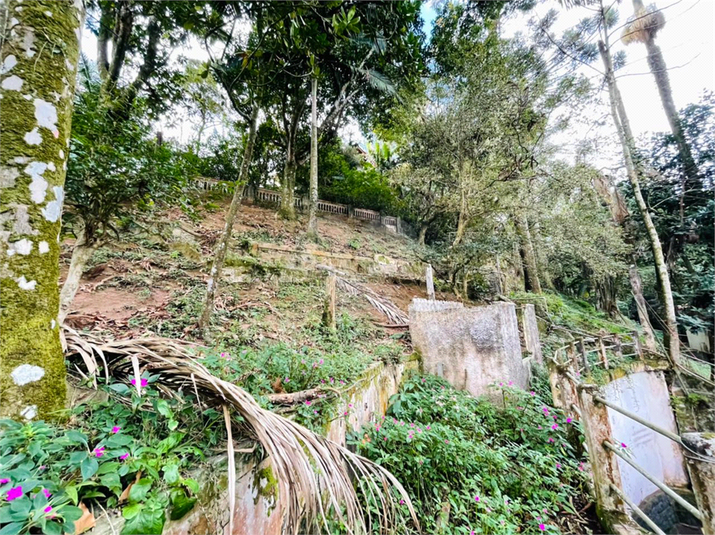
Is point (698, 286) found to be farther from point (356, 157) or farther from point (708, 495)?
point (356, 157)

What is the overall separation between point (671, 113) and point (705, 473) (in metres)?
10.8

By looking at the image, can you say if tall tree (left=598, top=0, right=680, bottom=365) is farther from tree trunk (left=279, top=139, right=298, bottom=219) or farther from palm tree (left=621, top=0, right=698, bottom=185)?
tree trunk (left=279, top=139, right=298, bottom=219)

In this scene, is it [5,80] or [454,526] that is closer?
[5,80]

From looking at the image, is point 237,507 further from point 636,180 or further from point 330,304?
point 636,180

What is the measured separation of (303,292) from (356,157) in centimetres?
1087


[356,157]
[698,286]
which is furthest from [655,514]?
[356,157]

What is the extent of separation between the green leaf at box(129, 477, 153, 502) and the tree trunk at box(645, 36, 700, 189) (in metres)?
11.0

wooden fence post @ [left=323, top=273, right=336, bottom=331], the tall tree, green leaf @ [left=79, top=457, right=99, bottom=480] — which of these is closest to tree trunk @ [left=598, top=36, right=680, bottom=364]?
the tall tree

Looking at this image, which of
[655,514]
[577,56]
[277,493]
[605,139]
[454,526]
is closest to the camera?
[277,493]

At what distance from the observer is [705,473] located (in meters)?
1.29

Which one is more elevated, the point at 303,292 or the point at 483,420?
the point at 303,292

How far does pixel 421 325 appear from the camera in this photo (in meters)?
4.50

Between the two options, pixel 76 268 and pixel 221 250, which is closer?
pixel 76 268

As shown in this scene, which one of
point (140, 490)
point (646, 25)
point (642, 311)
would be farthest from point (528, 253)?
point (140, 490)
